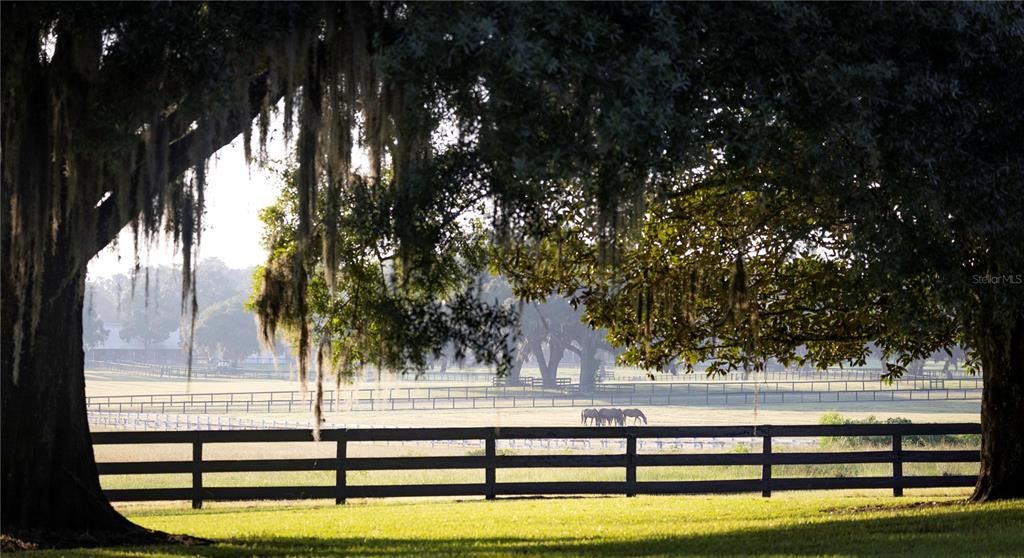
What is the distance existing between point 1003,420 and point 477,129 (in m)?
9.19

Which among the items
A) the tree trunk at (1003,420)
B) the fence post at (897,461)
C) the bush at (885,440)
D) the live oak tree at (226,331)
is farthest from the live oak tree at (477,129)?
the live oak tree at (226,331)

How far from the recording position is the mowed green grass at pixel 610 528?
1181 centimetres

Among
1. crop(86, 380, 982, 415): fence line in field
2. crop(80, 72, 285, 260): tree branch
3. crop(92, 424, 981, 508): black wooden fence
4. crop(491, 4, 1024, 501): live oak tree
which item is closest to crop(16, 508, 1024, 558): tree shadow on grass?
crop(491, 4, 1024, 501): live oak tree

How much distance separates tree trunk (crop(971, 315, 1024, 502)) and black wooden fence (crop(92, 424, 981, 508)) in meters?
2.36

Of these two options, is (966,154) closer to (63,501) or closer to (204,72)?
(204,72)

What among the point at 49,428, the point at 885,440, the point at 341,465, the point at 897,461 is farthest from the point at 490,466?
the point at 885,440

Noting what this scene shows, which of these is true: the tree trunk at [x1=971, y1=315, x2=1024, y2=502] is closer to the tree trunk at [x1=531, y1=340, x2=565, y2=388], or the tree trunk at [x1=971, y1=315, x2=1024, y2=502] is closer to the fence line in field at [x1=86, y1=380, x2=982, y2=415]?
the fence line in field at [x1=86, y1=380, x2=982, y2=415]

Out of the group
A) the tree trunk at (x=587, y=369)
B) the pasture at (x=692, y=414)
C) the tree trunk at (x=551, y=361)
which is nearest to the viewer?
the pasture at (x=692, y=414)

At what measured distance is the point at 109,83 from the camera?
1031 cm

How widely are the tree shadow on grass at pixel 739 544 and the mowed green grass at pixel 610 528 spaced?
0.04ft

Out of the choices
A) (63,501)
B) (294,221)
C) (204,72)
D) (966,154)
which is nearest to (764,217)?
(966,154)

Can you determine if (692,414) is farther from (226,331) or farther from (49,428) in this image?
(49,428)

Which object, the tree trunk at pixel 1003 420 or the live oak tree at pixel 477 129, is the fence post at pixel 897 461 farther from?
the live oak tree at pixel 477 129

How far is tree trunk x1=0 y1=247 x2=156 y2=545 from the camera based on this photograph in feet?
38.8
